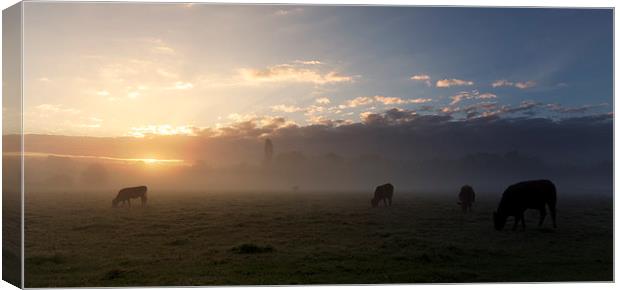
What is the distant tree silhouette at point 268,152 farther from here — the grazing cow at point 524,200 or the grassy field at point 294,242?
the grazing cow at point 524,200

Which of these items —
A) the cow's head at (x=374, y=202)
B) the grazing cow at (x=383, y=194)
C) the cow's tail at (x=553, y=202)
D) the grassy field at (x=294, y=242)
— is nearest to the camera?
the grassy field at (x=294, y=242)

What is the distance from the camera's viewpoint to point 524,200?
22.1 m

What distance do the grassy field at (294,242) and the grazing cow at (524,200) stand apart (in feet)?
1.10

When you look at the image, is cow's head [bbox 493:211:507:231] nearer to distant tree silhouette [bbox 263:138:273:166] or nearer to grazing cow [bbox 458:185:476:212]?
grazing cow [bbox 458:185:476:212]

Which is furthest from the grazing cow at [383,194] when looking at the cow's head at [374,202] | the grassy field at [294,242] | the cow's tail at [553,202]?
the cow's tail at [553,202]

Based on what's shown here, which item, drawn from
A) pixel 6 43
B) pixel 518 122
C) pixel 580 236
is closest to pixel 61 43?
pixel 6 43

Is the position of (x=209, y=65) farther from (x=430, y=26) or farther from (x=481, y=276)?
(x=481, y=276)

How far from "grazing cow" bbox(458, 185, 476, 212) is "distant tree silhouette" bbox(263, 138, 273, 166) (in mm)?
6282

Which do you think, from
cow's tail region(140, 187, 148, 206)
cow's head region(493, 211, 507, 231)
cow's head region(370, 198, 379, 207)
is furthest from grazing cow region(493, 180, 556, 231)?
cow's tail region(140, 187, 148, 206)

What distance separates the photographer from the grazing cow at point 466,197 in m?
22.0

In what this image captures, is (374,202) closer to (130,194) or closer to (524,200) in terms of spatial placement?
(524,200)

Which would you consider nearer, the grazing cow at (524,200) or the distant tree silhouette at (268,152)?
the distant tree silhouette at (268,152)

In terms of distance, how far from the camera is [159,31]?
1947cm

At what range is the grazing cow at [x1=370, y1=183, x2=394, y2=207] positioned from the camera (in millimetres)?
21312
